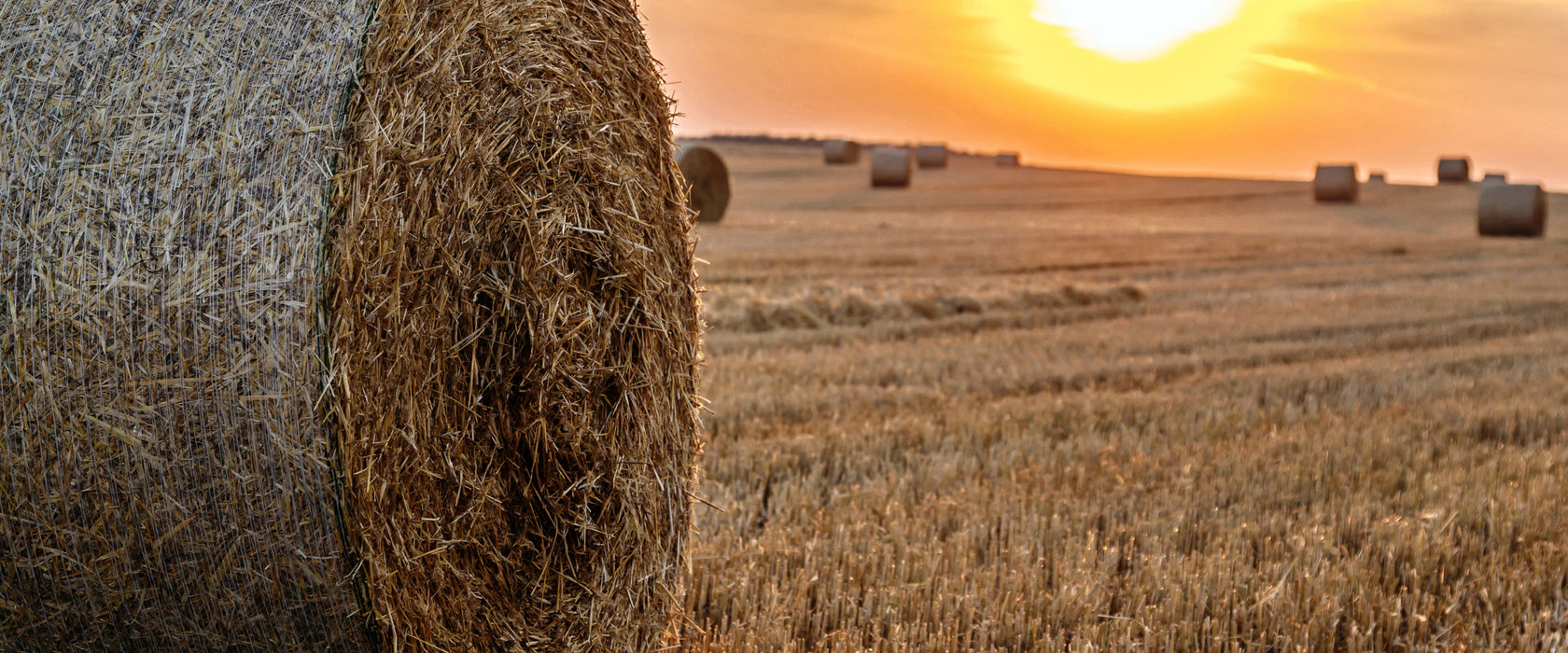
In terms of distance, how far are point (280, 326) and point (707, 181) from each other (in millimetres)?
19978

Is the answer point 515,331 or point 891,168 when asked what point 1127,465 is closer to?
point 515,331

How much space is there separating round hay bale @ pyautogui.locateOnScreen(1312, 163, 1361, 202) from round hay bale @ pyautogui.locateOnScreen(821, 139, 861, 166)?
15556 mm

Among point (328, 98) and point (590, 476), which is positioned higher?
point (328, 98)

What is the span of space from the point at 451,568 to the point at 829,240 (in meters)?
15.4

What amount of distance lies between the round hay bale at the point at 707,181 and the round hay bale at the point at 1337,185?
721 inches

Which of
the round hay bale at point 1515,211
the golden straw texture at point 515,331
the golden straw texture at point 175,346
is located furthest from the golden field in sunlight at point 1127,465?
the round hay bale at point 1515,211

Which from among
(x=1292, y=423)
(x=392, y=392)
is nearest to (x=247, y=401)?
(x=392, y=392)

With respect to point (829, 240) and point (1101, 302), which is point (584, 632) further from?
point (829, 240)

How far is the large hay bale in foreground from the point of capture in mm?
2471

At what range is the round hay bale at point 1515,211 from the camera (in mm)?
22422

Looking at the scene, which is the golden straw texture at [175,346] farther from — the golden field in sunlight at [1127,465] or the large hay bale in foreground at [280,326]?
the golden field in sunlight at [1127,465]

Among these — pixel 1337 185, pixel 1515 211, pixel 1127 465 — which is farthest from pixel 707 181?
pixel 1337 185

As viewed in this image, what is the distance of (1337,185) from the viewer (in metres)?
32.9

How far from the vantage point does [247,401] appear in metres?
2.44
